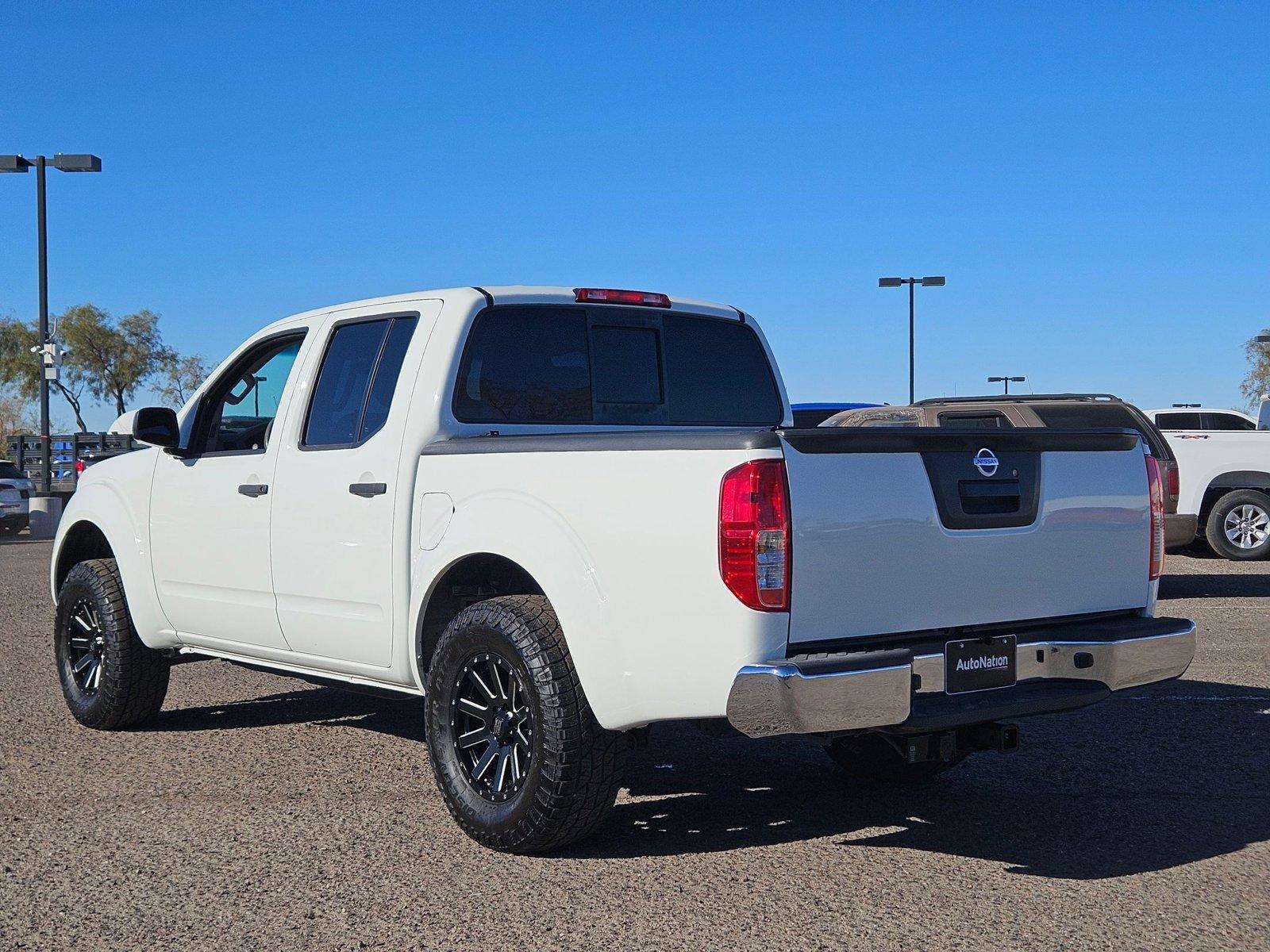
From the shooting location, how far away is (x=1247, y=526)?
1655 centimetres

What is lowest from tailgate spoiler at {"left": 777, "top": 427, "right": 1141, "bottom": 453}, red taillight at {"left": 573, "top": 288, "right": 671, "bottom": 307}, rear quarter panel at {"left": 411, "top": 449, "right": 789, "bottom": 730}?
rear quarter panel at {"left": 411, "top": 449, "right": 789, "bottom": 730}

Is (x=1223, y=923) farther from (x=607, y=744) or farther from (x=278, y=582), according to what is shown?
(x=278, y=582)

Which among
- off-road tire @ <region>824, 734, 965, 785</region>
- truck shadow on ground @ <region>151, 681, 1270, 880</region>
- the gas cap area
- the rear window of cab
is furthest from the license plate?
the rear window of cab

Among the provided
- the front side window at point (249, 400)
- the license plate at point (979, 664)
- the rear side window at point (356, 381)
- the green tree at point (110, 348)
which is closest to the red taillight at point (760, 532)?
the license plate at point (979, 664)

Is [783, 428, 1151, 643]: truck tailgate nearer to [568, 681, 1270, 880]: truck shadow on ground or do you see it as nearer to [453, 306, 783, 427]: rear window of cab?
[568, 681, 1270, 880]: truck shadow on ground

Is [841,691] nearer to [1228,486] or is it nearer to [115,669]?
[115,669]

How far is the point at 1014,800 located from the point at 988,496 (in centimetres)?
163

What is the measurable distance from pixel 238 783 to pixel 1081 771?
365 cm

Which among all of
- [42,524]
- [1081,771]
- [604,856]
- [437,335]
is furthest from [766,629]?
[42,524]

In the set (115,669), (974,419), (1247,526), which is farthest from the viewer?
(1247,526)

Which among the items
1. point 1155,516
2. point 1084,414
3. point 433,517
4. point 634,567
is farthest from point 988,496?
point 1084,414

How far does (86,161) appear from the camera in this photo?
26.8m

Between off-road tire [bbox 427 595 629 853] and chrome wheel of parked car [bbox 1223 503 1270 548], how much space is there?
1372 cm

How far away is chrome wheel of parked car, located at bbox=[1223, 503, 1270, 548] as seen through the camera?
16500 mm
